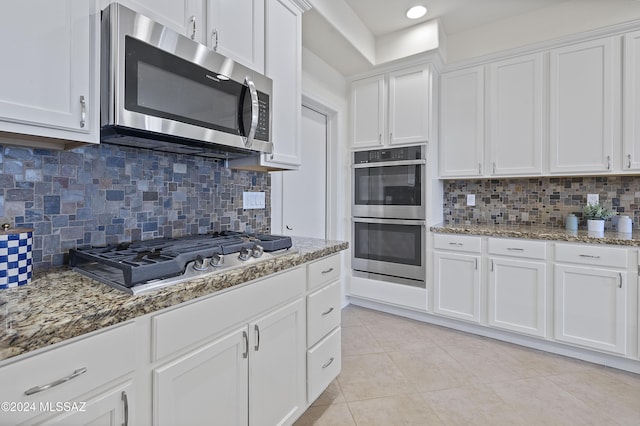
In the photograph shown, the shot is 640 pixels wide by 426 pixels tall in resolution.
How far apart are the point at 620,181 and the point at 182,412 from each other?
348cm

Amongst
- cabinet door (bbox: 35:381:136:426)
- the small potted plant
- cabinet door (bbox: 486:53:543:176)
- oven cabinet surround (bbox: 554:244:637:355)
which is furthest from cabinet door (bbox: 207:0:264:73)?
Answer: the small potted plant

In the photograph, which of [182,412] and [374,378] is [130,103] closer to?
[182,412]

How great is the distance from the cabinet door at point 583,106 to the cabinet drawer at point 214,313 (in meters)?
2.55

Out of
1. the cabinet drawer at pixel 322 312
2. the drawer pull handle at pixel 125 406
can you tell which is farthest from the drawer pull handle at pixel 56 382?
the cabinet drawer at pixel 322 312

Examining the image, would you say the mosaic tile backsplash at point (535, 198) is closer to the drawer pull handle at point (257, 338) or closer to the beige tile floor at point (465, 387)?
the beige tile floor at point (465, 387)

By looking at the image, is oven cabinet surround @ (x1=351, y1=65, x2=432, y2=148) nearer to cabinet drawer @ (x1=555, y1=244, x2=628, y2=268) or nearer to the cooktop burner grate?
cabinet drawer @ (x1=555, y1=244, x2=628, y2=268)

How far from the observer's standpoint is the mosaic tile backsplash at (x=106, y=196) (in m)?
1.08

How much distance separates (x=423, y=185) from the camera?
2.90 m

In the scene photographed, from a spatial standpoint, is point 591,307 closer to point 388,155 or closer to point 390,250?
point 390,250

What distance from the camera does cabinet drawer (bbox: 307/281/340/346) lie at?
63.4 inches

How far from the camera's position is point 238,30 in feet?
4.99

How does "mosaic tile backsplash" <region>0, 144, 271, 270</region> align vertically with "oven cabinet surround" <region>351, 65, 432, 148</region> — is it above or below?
below

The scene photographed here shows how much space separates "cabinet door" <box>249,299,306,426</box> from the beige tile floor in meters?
0.32

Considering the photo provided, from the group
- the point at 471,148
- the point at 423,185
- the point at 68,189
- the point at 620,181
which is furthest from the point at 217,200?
the point at 620,181
